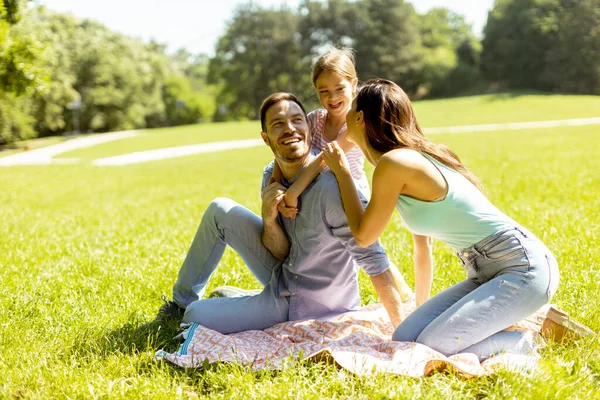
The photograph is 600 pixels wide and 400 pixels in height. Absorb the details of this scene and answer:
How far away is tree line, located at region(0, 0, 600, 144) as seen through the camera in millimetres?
42438

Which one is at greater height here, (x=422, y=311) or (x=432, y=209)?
(x=432, y=209)

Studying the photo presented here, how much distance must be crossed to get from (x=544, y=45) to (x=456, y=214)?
50498 millimetres

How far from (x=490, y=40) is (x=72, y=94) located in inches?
1414

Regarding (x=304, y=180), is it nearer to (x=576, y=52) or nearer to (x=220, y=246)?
(x=220, y=246)

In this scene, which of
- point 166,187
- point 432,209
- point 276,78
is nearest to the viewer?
point 432,209

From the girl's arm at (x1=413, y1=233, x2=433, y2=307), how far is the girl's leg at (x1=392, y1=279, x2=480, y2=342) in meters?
0.51

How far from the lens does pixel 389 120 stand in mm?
2994

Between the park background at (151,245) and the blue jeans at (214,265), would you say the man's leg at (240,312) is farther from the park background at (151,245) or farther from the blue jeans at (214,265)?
the park background at (151,245)

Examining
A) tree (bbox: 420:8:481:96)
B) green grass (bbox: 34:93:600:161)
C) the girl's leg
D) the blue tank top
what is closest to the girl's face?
the blue tank top

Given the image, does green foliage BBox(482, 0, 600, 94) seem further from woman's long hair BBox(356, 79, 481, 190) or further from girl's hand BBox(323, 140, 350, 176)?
girl's hand BBox(323, 140, 350, 176)

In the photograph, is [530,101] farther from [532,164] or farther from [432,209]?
[432,209]

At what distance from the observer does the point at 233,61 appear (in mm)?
56781

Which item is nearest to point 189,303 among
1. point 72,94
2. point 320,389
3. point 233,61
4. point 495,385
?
point 320,389

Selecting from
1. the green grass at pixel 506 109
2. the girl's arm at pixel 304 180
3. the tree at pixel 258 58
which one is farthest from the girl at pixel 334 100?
the tree at pixel 258 58
